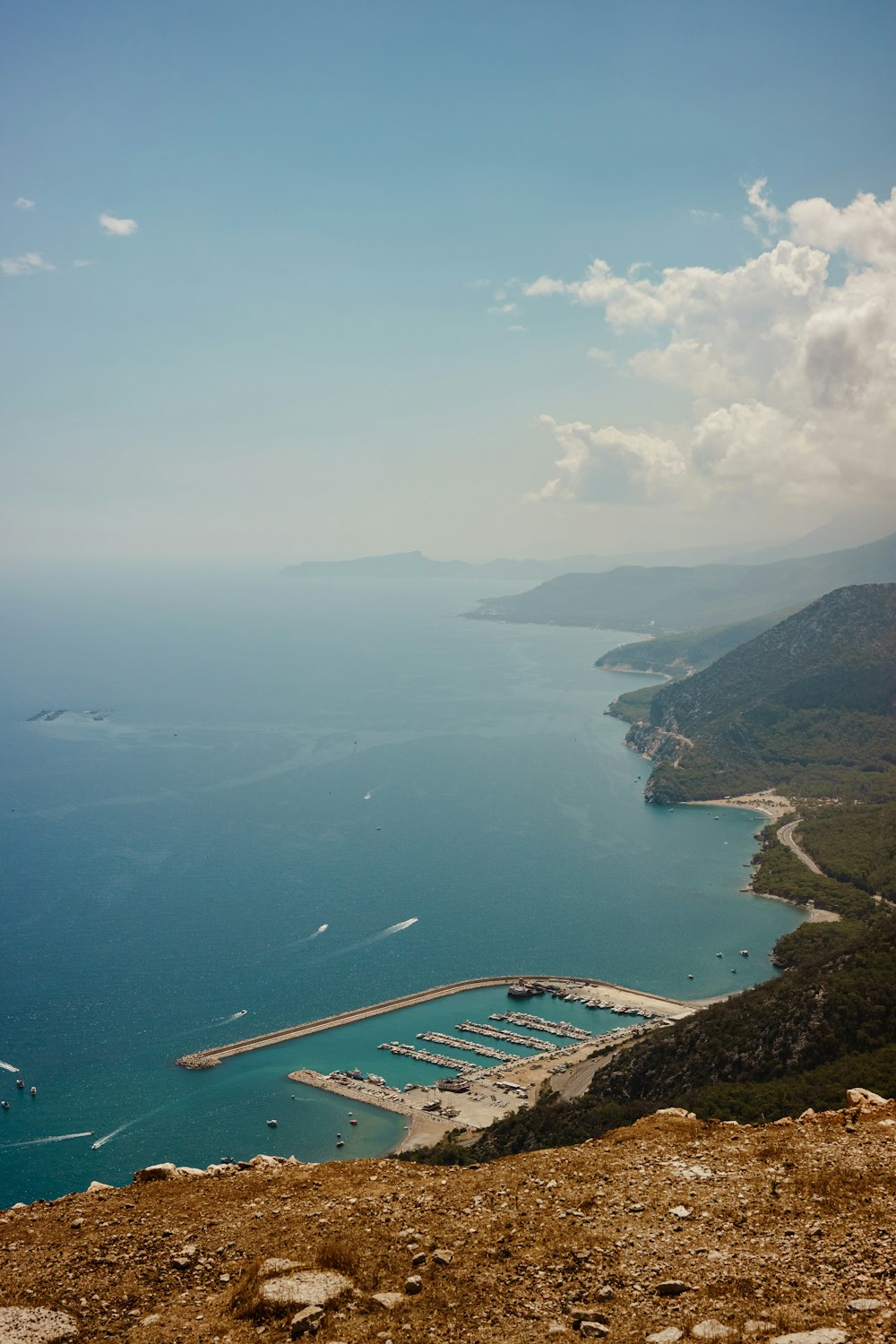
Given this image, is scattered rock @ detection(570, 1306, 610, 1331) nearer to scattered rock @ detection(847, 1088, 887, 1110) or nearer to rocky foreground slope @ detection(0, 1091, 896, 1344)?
rocky foreground slope @ detection(0, 1091, 896, 1344)

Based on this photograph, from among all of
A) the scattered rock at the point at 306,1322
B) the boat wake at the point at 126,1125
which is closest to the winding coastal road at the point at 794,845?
the boat wake at the point at 126,1125

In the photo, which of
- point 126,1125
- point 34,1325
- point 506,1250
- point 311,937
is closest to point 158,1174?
point 34,1325

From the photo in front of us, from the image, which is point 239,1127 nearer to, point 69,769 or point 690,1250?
point 690,1250

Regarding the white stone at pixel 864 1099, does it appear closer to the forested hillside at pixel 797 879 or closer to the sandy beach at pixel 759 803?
the forested hillside at pixel 797 879

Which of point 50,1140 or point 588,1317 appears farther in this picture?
point 50,1140

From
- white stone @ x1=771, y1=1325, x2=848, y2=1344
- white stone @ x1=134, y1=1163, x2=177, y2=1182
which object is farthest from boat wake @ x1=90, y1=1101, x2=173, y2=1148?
white stone @ x1=771, y1=1325, x2=848, y2=1344

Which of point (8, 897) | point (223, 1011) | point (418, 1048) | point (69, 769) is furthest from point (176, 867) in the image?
point (69, 769)

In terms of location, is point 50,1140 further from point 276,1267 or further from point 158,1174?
point 276,1267
